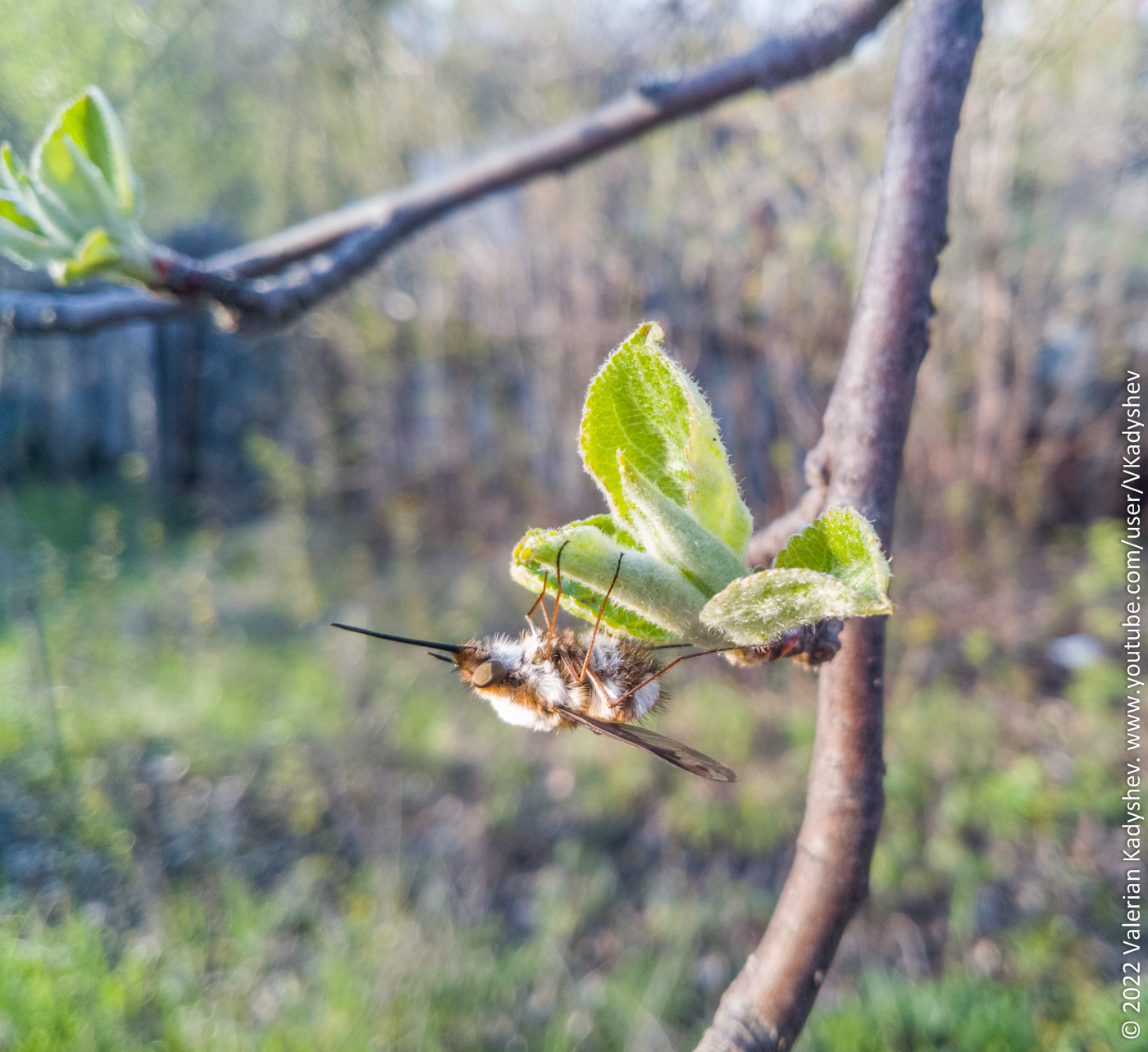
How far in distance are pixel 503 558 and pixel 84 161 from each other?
5.55 meters

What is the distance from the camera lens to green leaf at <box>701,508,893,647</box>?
1.42 feet

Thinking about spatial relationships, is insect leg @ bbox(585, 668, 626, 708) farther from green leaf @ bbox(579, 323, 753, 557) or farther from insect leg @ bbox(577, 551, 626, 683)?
green leaf @ bbox(579, 323, 753, 557)

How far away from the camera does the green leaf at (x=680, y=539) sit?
510 mm

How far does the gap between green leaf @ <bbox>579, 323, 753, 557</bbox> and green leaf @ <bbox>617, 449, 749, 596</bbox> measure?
0.07ft

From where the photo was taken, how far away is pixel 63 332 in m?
1.15

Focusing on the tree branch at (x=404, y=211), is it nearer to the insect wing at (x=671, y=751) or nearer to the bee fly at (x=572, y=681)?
the bee fly at (x=572, y=681)

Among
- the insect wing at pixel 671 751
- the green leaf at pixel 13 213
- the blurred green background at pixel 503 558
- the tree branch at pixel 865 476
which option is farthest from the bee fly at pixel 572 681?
the blurred green background at pixel 503 558

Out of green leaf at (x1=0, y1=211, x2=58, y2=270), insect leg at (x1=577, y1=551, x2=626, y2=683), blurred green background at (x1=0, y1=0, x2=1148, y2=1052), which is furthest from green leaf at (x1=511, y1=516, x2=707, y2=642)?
blurred green background at (x1=0, y1=0, x2=1148, y2=1052)

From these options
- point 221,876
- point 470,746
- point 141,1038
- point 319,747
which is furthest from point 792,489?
point 141,1038

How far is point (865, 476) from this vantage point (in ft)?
1.91

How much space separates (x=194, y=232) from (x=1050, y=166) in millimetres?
7048

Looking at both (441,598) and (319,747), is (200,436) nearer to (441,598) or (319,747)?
(441,598)

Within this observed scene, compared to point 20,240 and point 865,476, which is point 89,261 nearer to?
point 20,240

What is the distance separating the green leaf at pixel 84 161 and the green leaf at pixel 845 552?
2.76 ft
